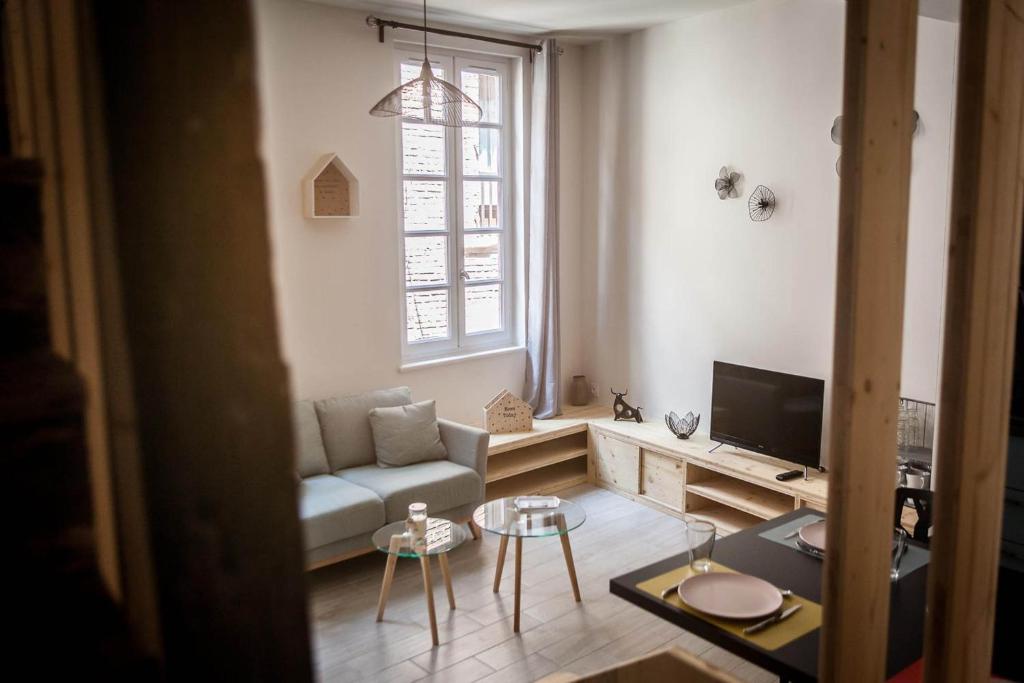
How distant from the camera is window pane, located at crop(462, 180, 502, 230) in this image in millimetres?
5625

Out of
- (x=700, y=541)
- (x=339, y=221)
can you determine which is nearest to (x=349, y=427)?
(x=339, y=221)

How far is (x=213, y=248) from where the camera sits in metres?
0.61

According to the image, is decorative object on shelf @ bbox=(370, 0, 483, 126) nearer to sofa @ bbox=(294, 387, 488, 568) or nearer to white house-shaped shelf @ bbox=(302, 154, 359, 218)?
white house-shaped shelf @ bbox=(302, 154, 359, 218)

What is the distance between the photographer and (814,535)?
294cm

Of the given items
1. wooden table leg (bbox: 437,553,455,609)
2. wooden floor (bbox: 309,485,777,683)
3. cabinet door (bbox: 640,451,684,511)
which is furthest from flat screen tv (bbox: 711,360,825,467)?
wooden table leg (bbox: 437,553,455,609)

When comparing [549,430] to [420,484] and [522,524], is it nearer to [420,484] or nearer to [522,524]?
[420,484]

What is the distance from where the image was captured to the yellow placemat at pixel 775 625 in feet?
7.60

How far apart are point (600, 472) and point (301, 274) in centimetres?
229

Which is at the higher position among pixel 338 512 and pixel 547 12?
pixel 547 12

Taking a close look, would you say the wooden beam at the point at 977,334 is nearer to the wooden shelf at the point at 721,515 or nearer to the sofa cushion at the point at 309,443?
the wooden shelf at the point at 721,515

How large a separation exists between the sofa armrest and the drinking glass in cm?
227

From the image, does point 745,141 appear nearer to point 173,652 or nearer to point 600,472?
point 600,472

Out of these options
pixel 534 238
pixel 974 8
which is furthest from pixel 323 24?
pixel 974 8

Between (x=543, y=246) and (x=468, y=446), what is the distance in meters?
1.54
